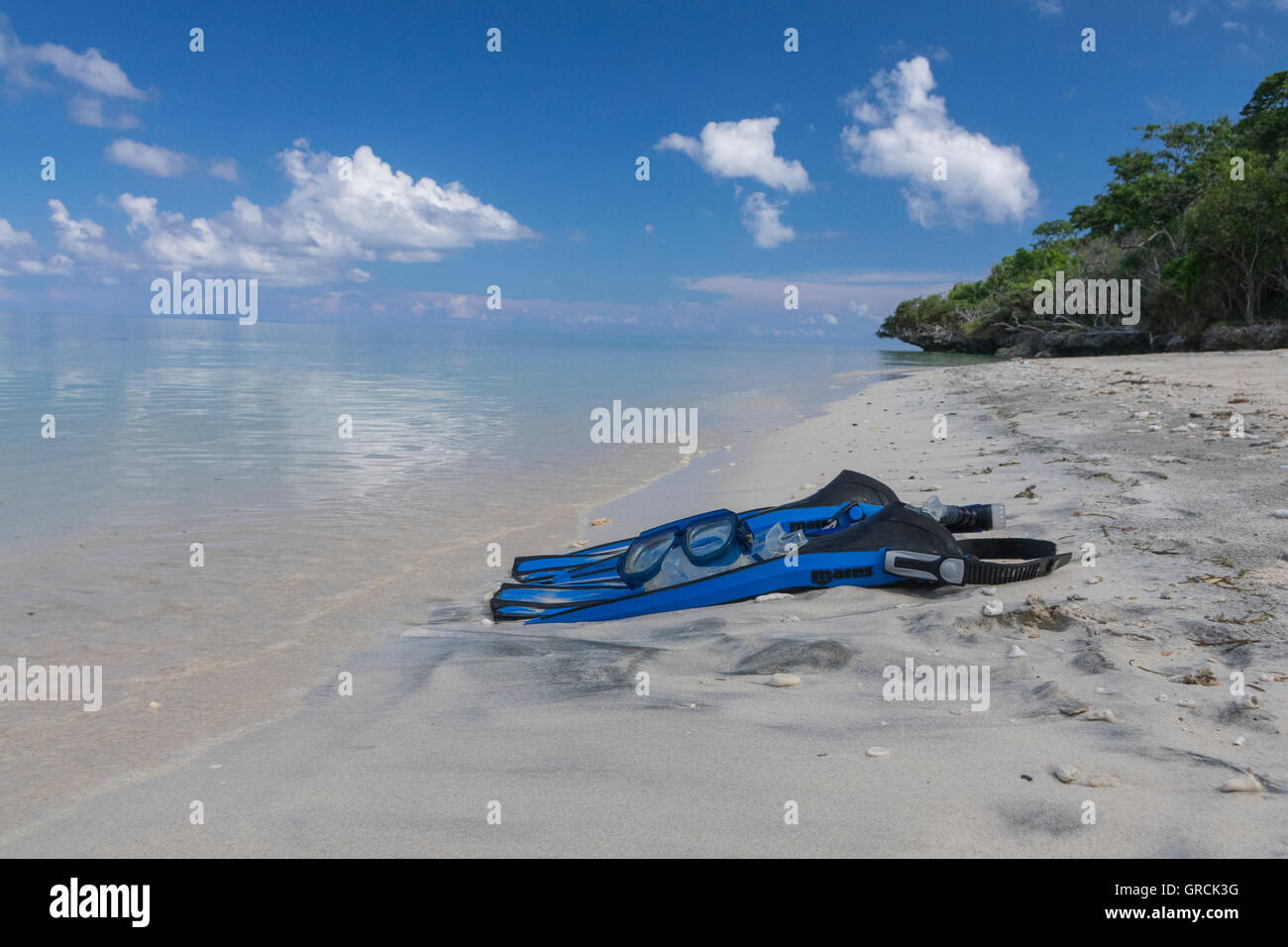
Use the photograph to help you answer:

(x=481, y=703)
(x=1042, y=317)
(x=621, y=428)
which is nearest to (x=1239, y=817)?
(x=481, y=703)

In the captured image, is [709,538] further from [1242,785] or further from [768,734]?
[1242,785]

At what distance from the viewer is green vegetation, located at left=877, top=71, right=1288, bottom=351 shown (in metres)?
29.5

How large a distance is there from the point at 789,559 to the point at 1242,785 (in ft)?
7.92

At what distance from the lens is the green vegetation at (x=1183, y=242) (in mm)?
29453

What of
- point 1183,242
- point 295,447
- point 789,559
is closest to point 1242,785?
point 789,559

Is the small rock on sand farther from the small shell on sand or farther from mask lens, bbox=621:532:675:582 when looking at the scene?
mask lens, bbox=621:532:675:582

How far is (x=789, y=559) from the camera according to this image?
422 centimetres

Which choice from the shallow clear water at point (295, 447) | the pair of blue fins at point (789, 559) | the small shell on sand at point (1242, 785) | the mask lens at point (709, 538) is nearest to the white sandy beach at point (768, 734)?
the small shell on sand at point (1242, 785)

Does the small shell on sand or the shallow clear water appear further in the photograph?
the shallow clear water

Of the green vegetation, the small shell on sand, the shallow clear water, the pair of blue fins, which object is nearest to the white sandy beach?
the small shell on sand

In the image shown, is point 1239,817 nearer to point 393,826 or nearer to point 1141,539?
point 393,826

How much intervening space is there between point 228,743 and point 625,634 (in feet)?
5.85

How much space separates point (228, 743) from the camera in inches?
117
